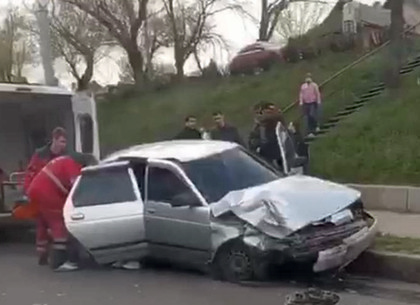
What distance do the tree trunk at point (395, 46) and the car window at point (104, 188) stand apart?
10.4m

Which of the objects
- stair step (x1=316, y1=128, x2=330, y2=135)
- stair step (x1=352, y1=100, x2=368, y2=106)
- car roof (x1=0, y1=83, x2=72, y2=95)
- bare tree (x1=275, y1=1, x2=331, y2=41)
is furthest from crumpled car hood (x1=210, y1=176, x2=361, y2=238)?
bare tree (x1=275, y1=1, x2=331, y2=41)

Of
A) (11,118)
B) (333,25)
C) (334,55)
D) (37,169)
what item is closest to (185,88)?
(334,55)

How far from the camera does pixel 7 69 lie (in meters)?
53.0

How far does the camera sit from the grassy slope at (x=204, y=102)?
28.1 m

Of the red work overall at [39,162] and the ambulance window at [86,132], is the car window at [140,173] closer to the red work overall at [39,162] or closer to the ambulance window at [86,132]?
the red work overall at [39,162]

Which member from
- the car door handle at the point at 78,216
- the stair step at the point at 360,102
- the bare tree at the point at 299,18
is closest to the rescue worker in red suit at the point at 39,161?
the car door handle at the point at 78,216

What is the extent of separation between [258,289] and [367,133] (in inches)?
362

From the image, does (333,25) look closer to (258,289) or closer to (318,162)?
(318,162)

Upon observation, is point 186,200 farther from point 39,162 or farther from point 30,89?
point 30,89

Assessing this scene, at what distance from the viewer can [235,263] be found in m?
9.66

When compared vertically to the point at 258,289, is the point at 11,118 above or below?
above

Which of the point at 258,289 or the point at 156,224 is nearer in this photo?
the point at 258,289

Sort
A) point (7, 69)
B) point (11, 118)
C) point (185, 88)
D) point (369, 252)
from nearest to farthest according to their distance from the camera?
point (369, 252) < point (11, 118) < point (185, 88) < point (7, 69)

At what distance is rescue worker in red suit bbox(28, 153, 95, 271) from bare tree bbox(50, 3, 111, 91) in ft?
100
